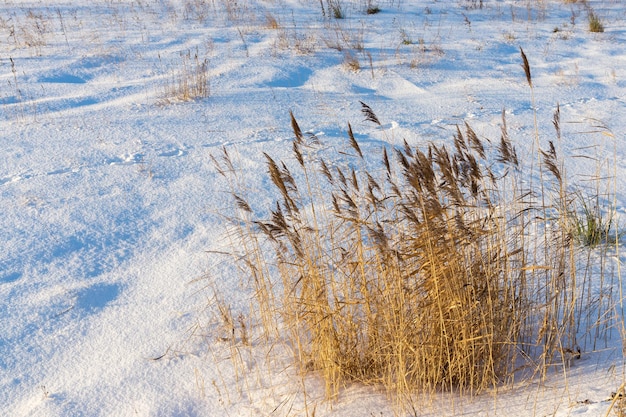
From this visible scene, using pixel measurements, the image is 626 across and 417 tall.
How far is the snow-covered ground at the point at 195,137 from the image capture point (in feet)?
8.68

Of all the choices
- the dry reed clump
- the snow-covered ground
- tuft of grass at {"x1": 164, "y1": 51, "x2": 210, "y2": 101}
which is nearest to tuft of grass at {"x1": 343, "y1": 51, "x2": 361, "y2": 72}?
the snow-covered ground

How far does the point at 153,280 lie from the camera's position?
3439 millimetres

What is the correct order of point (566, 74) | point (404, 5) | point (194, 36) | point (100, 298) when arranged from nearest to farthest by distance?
point (100, 298)
point (566, 74)
point (194, 36)
point (404, 5)

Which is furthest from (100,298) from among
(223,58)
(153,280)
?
(223,58)

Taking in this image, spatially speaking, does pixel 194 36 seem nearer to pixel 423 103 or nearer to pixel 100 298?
pixel 423 103

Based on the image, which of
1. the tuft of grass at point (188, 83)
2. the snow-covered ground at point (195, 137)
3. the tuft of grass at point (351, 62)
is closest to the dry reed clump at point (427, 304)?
the snow-covered ground at point (195, 137)

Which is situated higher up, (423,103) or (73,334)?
(423,103)

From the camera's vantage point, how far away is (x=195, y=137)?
530 centimetres

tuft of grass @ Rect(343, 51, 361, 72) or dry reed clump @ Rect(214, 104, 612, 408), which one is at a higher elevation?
tuft of grass @ Rect(343, 51, 361, 72)

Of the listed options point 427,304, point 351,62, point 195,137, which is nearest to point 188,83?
point 195,137

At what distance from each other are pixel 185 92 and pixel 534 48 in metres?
4.78

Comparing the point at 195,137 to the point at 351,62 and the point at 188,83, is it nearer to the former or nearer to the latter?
the point at 188,83

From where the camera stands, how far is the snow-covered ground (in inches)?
104

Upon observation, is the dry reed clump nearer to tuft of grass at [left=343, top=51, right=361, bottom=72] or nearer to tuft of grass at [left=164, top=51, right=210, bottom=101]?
tuft of grass at [left=164, top=51, right=210, bottom=101]
